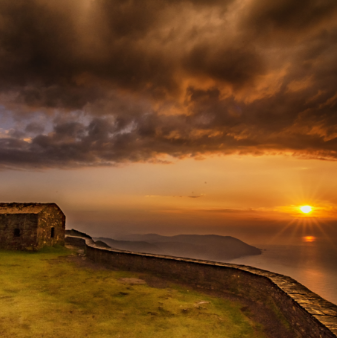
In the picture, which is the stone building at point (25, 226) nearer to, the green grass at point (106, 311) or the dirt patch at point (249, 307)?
the dirt patch at point (249, 307)

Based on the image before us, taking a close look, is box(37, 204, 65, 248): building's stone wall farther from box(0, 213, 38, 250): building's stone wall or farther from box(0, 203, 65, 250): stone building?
box(0, 213, 38, 250): building's stone wall

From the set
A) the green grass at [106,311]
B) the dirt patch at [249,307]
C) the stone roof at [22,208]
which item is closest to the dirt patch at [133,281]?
the dirt patch at [249,307]

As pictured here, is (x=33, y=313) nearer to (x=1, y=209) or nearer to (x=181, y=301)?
(x=181, y=301)

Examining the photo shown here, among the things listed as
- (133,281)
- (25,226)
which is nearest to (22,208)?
(25,226)

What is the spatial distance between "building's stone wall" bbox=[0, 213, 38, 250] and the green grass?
8458mm

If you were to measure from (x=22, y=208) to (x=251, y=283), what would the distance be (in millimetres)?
21454

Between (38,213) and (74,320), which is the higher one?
(38,213)

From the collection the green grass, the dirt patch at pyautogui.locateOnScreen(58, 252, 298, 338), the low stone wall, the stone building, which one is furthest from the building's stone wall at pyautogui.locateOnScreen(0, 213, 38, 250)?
the green grass

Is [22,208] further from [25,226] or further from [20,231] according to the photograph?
[20,231]

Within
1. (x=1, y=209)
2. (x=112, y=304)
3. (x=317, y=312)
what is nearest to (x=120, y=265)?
(x=112, y=304)

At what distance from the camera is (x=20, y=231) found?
2147cm

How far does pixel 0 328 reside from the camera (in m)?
6.92

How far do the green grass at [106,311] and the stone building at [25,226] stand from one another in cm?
849

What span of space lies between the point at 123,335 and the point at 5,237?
19806 millimetres
